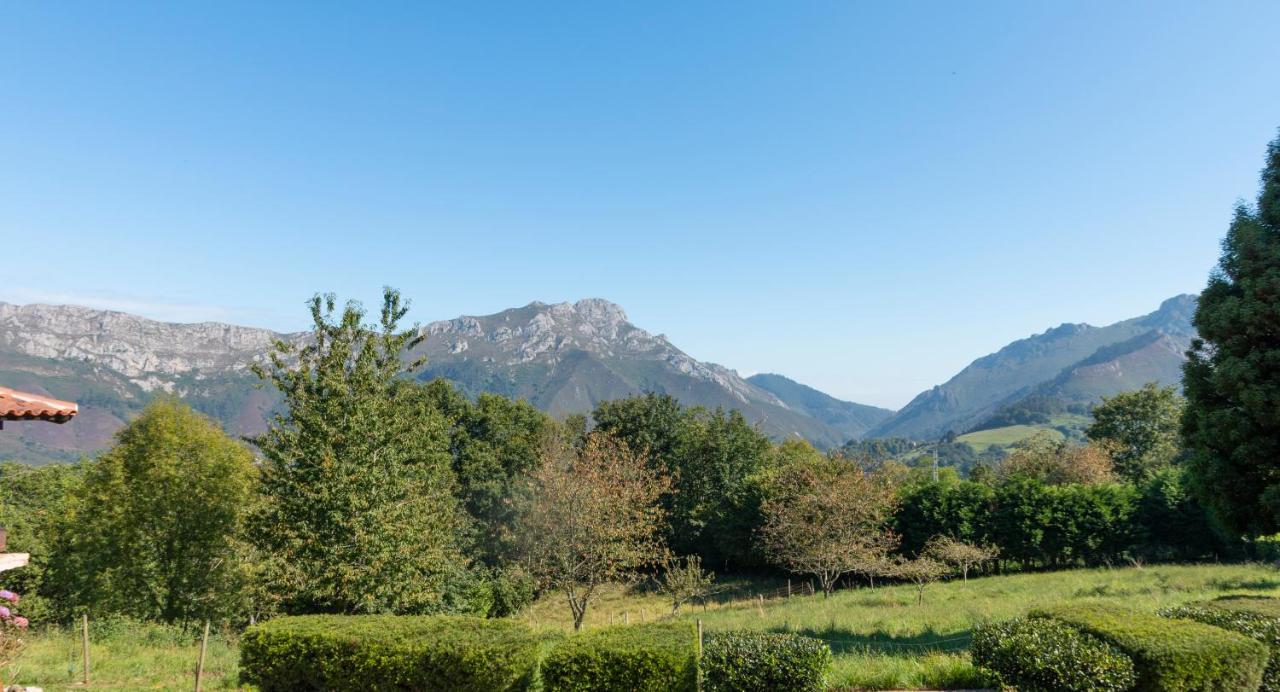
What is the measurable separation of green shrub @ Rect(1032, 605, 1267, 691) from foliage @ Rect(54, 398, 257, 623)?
1235 inches

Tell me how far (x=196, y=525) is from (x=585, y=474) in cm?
1884

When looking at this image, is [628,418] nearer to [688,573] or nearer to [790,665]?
[688,573]

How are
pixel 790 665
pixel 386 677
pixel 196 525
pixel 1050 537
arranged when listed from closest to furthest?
pixel 790 665, pixel 386 677, pixel 196 525, pixel 1050 537

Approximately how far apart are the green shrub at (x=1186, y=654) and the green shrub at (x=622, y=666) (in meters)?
6.67

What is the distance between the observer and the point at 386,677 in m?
10.4

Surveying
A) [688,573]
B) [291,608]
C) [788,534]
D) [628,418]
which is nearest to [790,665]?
[291,608]

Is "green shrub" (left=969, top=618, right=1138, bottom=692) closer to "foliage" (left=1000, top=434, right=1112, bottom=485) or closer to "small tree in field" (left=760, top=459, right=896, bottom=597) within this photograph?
"small tree in field" (left=760, top=459, right=896, bottom=597)

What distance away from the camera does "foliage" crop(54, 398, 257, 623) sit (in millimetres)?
28000

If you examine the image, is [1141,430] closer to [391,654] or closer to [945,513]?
[945,513]

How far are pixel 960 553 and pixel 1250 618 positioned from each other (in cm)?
2085

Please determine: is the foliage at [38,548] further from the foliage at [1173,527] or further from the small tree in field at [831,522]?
the foliage at [1173,527]

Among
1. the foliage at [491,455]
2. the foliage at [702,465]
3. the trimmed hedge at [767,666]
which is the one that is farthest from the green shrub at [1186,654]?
the foliage at [702,465]

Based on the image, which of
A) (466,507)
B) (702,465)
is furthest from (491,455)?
(702,465)

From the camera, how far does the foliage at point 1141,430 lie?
179 feet
